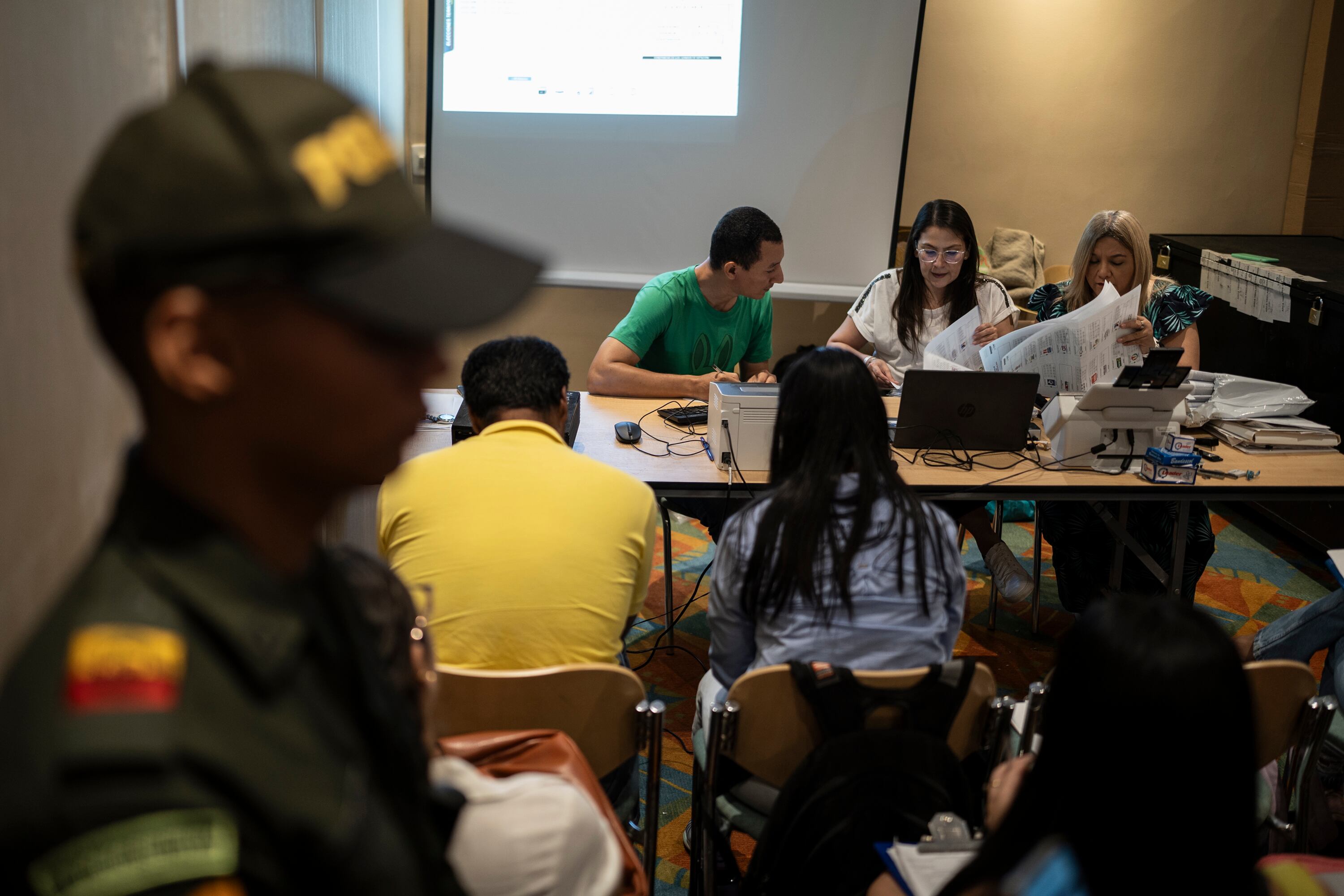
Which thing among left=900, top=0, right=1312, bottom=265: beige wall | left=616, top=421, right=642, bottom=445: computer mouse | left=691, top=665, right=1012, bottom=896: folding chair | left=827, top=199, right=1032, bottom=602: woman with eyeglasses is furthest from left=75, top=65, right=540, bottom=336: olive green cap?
left=900, top=0, right=1312, bottom=265: beige wall

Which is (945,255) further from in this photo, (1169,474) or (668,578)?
(668,578)

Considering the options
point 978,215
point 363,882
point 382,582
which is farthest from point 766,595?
point 978,215

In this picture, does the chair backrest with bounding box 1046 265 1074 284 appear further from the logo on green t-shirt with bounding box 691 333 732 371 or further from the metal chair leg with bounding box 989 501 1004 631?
the logo on green t-shirt with bounding box 691 333 732 371

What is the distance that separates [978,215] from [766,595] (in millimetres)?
3755

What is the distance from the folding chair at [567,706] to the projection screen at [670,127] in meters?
3.31

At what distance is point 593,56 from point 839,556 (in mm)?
3241

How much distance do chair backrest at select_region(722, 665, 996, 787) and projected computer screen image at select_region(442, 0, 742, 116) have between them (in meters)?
3.38

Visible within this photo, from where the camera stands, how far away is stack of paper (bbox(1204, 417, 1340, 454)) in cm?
285

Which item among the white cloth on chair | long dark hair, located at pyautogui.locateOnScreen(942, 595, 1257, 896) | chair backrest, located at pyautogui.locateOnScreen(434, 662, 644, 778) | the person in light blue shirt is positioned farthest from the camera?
the person in light blue shirt

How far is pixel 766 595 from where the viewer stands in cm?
170

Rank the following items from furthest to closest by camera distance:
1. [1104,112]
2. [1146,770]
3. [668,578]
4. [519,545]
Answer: [1104,112], [668,578], [519,545], [1146,770]

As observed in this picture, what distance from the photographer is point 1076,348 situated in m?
2.84

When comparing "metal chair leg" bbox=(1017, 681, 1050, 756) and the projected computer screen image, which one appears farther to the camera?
the projected computer screen image

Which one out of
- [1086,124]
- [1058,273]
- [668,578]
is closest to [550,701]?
[668,578]
